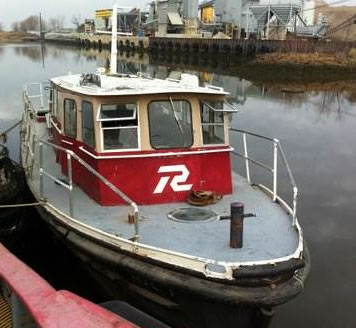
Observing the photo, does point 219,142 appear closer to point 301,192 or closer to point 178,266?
point 178,266

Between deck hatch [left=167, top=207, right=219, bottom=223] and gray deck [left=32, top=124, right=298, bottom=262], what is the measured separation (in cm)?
9

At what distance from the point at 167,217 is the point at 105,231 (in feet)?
3.28

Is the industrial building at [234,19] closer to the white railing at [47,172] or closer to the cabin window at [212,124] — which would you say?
the white railing at [47,172]

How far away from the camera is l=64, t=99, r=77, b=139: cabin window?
323 inches

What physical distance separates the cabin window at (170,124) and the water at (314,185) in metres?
1.86

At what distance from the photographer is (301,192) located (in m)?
12.6

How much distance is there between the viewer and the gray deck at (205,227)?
6.06 meters

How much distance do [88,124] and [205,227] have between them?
259 centimetres

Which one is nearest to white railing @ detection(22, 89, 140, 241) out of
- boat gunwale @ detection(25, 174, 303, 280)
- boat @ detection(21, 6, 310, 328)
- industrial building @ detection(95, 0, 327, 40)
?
boat @ detection(21, 6, 310, 328)

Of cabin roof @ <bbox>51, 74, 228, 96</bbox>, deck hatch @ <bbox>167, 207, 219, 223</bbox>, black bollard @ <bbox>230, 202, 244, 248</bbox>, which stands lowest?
deck hatch @ <bbox>167, 207, 219, 223</bbox>

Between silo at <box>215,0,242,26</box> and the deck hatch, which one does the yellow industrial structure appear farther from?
the deck hatch

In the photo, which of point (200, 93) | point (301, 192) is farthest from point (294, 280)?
point (301, 192)

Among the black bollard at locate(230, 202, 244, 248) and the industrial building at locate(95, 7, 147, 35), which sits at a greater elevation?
the industrial building at locate(95, 7, 147, 35)

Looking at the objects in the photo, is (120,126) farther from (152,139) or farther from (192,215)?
(192,215)
